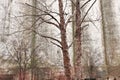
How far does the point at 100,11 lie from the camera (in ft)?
72.1

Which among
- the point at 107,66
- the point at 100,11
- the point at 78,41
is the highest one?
the point at 100,11

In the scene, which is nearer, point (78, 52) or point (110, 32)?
point (78, 52)

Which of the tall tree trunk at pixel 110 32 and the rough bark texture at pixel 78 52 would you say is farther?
the tall tree trunk at pixel 110 32

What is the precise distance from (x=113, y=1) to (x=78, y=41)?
1482cm

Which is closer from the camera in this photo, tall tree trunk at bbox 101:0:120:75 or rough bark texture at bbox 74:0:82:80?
rough bark texture at bbox 74:0:82:80

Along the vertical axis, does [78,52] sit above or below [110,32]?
below

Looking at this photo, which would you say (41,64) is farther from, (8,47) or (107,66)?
(107,66)

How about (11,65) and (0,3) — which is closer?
(11,65)

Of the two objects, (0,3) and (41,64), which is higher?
(0,3)

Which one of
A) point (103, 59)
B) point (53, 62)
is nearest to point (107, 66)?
point (103, 59)

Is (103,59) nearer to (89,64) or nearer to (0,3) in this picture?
(89,64)

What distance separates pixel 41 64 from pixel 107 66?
5124mm

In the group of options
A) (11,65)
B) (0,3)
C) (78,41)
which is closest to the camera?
(78,41)

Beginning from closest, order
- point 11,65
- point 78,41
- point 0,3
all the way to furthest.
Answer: point 78,41, point 11,65, point 0,3
